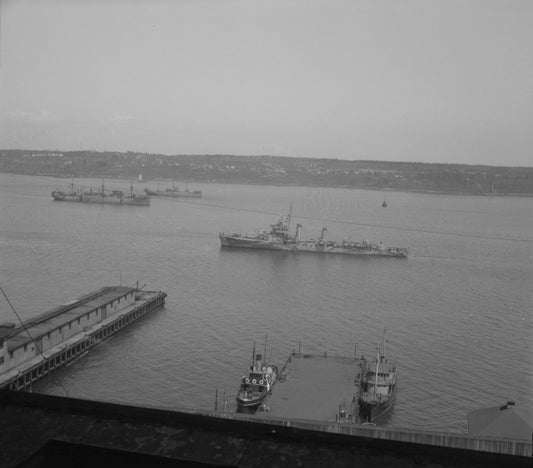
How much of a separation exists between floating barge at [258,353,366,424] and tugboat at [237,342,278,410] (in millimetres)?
60

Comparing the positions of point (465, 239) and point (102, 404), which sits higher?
point (102, 404)

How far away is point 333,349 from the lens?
5188mm

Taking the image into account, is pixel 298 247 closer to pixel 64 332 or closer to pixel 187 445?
pixel 64 332

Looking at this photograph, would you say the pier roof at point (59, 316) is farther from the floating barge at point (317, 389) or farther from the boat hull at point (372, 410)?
the boat hull at point (372, 410)

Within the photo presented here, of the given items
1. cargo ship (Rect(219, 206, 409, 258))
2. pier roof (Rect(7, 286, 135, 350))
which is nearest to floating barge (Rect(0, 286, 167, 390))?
pier roof (Rect(7, 286, 135, 350))

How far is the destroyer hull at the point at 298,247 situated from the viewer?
11775 millimetres

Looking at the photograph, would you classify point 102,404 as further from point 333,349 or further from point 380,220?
point 380,220

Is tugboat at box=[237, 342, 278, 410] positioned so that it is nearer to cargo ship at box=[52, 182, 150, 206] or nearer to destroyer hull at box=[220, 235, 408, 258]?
destroyer hull at box=[220, 235, 408, 258]

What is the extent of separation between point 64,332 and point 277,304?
2.65m

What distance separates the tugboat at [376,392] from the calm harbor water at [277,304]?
0.31 feet

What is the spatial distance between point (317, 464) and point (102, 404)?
0.21m

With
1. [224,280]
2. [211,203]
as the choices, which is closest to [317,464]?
[224,280]

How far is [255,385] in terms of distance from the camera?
13.3 feet

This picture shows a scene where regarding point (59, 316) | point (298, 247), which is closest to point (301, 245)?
point (298, 247)
